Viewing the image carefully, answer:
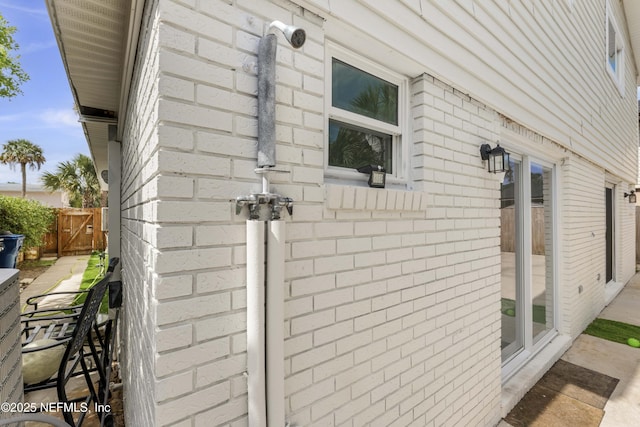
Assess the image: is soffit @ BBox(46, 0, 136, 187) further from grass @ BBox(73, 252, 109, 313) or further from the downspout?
grass @ BBox(73, 252, 109, 313)

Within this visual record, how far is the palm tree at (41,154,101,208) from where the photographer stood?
2342 cm

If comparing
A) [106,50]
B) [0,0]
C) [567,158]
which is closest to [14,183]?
[0,0]

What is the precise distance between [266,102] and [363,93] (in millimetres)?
953

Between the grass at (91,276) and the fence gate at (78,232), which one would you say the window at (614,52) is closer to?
the grass at (91,276)

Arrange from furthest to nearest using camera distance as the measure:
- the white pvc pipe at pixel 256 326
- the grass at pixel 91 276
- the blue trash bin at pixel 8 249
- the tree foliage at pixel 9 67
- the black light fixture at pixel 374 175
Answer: the tree foliage at pixel 9 67
the blue trash bin at pixel 8 249
the grass at pixel 91 276
the black light fixture at pixel 374 175
the white pvc pipe at pixel 256 326

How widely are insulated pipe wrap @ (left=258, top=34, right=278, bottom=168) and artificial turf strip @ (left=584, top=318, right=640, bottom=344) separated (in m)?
6.18

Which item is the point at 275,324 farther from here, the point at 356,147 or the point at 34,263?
the point at 34,263

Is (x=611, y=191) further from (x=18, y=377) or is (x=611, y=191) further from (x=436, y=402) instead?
(x=18, y=377)

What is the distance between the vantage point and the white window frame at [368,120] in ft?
6.14

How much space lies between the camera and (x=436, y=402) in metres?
2.37

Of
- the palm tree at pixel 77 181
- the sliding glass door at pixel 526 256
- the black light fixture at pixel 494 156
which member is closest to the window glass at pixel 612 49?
the sliding glass door at pixel 526 256

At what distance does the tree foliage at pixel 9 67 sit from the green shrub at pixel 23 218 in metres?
3.30

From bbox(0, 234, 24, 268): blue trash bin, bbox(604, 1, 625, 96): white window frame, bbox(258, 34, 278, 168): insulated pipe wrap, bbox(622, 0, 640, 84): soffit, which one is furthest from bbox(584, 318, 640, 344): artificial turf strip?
bbox(0, 234, 24, 268): blue trash bin

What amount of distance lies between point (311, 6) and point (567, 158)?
5.01m
